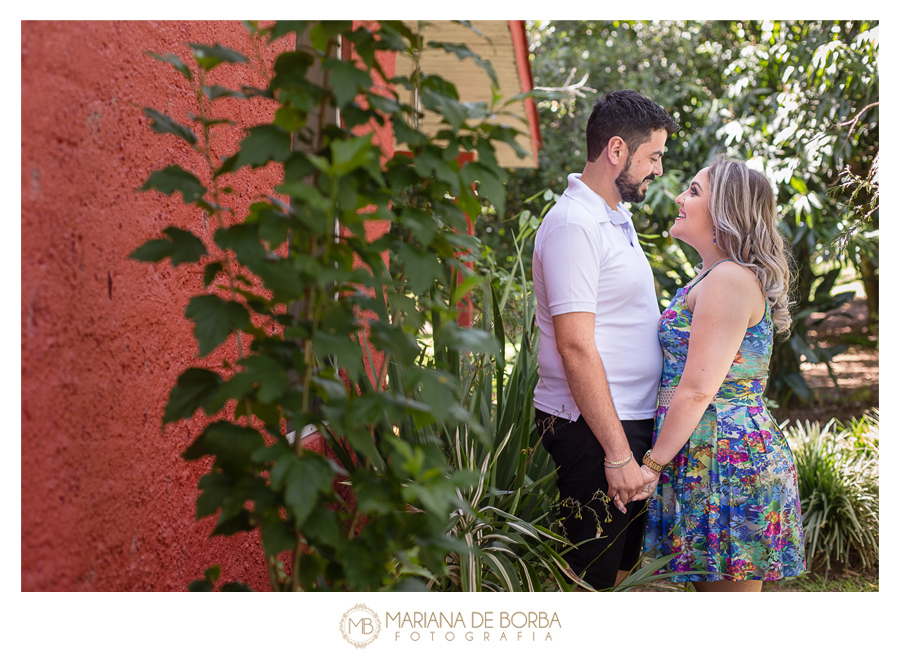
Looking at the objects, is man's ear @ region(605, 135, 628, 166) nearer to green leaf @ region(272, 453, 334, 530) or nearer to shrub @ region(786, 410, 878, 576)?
green leaf @ region(272, 453, 334, 530)

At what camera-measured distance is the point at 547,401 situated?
7.47ft

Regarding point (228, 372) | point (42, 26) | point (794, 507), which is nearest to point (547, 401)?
point (794, 507)

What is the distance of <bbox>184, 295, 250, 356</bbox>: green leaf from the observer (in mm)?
1079

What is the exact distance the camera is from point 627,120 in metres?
2.21

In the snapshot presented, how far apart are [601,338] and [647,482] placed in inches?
18.9

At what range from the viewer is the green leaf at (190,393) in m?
1.15

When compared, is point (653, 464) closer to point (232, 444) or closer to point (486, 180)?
point (486, 180)

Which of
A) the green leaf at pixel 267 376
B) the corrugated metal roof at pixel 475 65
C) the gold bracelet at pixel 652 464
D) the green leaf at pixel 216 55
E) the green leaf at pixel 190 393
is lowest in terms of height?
the gold bracelet at pixel 652 464

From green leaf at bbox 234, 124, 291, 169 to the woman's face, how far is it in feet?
4.94

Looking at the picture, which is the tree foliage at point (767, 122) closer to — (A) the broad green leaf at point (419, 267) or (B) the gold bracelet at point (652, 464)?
(B) the gold bracelet at point (652, 464)

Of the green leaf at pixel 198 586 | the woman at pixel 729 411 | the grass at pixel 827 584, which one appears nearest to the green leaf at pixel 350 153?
the green leaf at pixel 198 586
